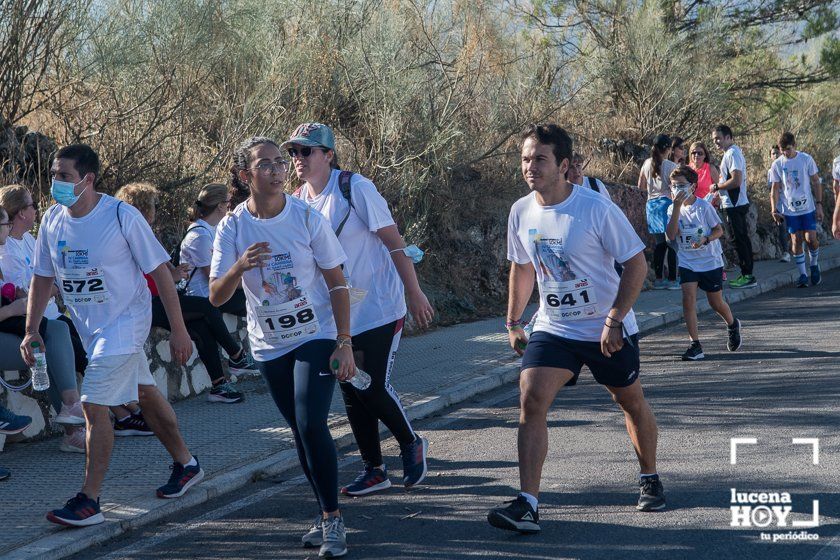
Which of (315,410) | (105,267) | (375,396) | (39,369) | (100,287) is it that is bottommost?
(375,396)

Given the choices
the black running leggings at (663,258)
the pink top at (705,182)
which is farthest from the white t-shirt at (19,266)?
the black running leggings at (663,258)

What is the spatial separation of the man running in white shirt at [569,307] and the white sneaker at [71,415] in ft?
10.2

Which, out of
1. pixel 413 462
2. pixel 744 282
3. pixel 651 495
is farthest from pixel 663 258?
pixel 651 495

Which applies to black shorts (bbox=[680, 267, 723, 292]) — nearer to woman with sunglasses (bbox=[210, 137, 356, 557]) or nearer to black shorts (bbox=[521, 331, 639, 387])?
black shorts (bbox=[521, 331, 639, 387])

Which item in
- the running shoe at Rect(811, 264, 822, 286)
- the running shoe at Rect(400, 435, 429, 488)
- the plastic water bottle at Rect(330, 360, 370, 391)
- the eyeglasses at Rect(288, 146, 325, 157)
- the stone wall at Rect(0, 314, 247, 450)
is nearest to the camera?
the plastic water bottle at Rect(330, 360, 370, 391)

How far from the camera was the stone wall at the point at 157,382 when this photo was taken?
24.2 ft

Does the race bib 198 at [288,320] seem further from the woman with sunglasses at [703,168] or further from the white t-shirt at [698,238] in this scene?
the woman with sunglasses at [703,168]

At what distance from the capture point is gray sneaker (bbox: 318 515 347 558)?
5.00 meters

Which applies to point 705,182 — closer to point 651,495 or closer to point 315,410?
point 651,495

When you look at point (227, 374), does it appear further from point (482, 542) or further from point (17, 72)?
point (482, 542)

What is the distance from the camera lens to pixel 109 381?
221 inches

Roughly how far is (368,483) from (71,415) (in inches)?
83.6

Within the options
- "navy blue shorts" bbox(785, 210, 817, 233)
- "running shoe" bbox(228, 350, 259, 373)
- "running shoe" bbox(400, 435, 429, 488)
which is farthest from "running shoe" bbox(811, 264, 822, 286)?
"running shoe" bbox(400, 435, 429, 488)

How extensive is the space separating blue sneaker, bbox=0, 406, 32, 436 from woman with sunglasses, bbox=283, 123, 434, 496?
2324 mm
